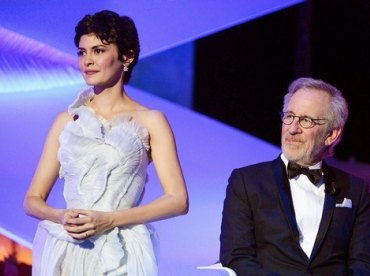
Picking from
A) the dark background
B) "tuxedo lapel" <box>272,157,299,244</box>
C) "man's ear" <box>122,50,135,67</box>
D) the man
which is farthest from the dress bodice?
the dark background

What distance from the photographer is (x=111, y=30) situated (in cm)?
302

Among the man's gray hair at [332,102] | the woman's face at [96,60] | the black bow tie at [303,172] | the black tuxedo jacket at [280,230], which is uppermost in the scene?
the woman's face at [96,60]

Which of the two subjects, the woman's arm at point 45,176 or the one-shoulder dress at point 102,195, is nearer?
the one-shoulder dress at point 102,195

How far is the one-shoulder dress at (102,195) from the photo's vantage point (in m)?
2.83

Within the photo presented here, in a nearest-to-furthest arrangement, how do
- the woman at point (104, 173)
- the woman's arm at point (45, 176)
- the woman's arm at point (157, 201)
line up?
the woman's arm at point (157, 201) < the woman at point (104, 173) < the woman's arm at point (45, 176)

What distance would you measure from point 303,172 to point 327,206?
7.3 inches

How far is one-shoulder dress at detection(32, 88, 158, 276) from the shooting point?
2.83 metres

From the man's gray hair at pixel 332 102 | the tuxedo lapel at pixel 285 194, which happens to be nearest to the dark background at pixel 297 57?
the man's gray hair at pixel 332 102

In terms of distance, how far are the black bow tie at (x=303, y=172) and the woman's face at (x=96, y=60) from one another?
0.90 m

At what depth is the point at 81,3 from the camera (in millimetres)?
4324

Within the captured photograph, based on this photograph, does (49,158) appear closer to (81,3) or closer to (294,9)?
(81,3)

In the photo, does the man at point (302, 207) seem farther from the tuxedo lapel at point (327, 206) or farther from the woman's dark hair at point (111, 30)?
the woman's dark hair at point (111, 30)

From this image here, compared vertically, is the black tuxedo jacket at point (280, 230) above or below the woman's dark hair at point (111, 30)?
below

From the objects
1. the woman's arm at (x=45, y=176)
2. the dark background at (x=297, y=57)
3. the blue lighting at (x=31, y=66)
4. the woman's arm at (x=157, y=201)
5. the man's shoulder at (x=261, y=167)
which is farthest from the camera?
the dark background at (x=297, y=57)
